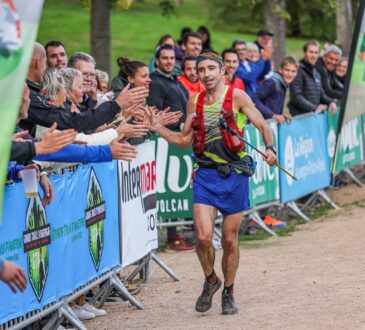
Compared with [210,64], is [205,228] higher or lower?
lower

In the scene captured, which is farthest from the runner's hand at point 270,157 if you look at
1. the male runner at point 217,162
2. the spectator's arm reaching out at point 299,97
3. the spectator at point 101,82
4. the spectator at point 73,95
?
→ the spectator's arm reaching out at point 299,97

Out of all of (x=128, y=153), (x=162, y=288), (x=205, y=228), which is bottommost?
(x=162, y=288)

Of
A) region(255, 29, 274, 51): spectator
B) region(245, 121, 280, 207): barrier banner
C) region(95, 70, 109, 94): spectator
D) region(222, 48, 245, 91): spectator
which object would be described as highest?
region(255, 29, 274, 51): spectator

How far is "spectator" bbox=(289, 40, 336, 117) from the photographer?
1727cm

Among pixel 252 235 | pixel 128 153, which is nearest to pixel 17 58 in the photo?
pixel 128 153

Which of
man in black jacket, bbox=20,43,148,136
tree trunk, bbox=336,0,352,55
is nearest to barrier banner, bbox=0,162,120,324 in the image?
man in black jacket, bbox=20,43,148,136

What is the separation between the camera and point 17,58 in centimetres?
548

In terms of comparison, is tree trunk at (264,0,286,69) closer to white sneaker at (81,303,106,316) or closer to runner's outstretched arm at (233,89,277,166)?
runner's outstretched arm at (233,89,277,166)

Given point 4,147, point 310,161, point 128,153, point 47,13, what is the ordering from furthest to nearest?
point 47,13
point 310,161
point 128,153
point 4,147

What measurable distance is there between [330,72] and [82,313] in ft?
36.6

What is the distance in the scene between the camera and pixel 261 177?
15.0 metres

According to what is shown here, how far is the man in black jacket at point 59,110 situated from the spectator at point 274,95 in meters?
6.73

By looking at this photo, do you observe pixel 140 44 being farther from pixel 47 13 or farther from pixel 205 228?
pixel 205 228

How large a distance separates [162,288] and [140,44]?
31.7 m
